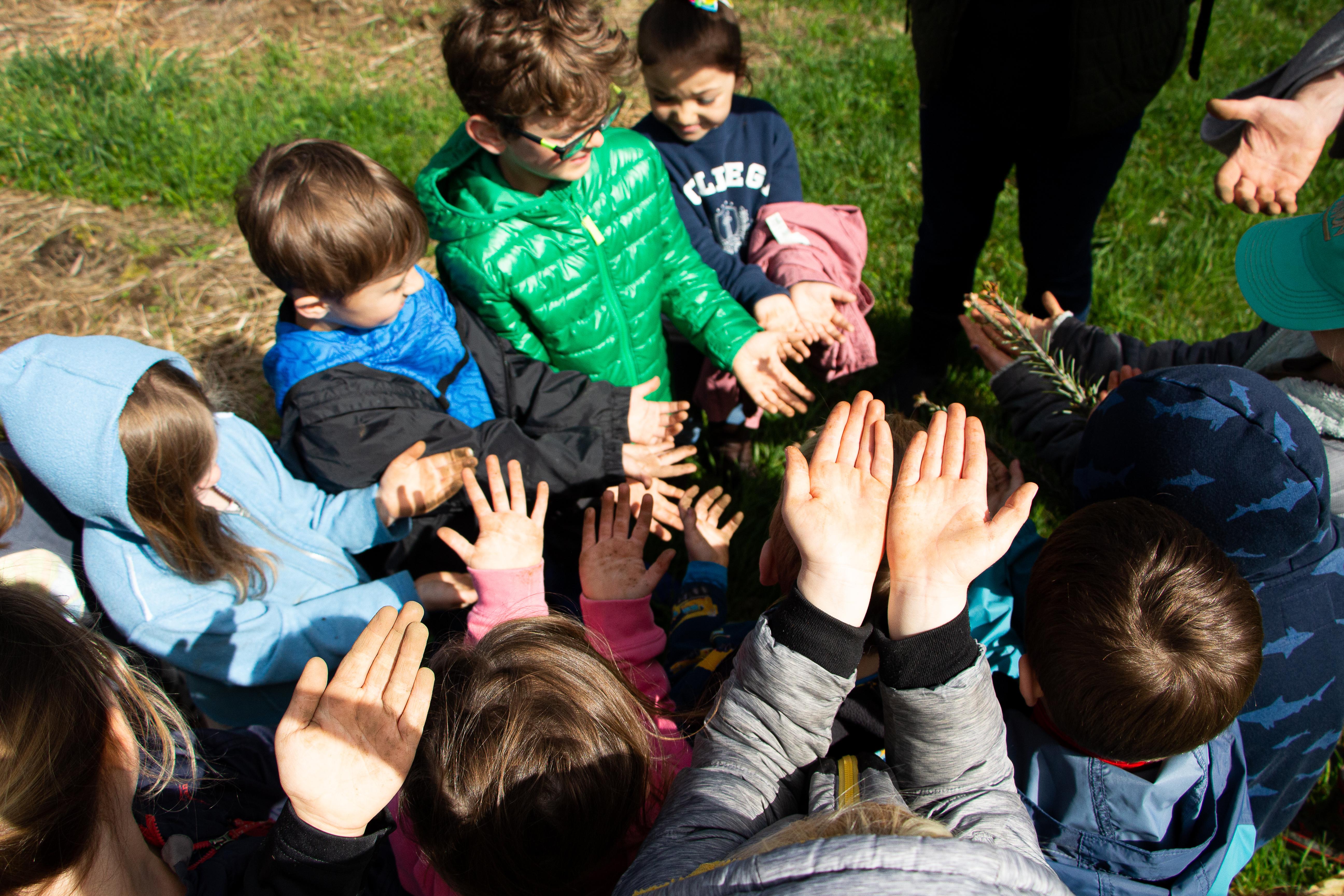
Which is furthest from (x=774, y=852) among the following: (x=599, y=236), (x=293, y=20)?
(x=293, y=20)

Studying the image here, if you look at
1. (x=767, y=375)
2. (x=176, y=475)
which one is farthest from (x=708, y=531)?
(x=176, y=475)

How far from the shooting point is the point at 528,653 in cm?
145

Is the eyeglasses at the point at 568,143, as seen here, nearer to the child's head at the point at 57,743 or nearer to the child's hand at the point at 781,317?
the child's hand at the point at 781,317

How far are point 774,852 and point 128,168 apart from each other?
17.6 ft

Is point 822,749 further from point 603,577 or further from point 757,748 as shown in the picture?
point 603,577

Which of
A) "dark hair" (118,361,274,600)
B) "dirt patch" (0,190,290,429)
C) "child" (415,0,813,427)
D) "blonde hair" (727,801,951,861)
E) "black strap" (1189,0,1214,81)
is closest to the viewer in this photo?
"blonde hair" (727,801,951,861)

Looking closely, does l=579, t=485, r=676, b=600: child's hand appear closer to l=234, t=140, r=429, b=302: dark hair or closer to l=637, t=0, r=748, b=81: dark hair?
l=234, t=140, r=429, b=302: dark hair

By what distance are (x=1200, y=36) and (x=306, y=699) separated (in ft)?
11.3

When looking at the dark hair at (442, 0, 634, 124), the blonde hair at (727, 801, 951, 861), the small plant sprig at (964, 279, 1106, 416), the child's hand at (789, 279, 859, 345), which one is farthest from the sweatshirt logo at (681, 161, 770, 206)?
the blonde hair at (727, 801, 951, 861)

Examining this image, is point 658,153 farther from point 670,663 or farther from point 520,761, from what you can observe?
point 520,761

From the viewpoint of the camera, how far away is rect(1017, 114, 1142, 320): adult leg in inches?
113

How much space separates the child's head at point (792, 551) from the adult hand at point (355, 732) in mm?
766

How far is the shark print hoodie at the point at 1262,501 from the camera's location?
1560mm

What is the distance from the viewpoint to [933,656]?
4.40 ft
